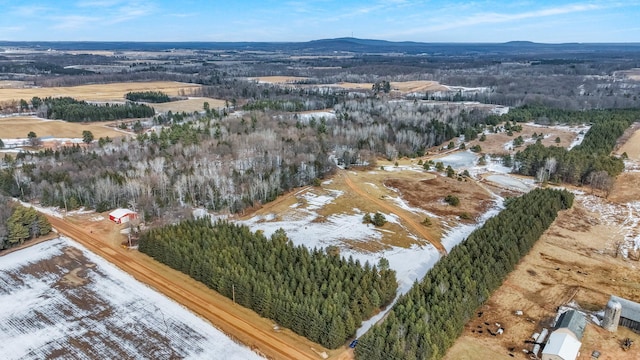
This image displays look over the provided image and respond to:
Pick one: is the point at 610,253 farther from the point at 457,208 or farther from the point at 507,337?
the point at 507,337

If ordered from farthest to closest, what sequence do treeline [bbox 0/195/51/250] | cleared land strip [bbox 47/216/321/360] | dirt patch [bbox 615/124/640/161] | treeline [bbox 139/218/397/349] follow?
dirt patch [bbox 615/124/640/161] < treeline [bbox 0/195/51/250] < treeline [bbox 139/218/397/349] < cleared land strip [bbox 47/216/321/360]

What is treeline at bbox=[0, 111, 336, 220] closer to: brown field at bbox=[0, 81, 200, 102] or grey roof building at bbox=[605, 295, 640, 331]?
grey roof building at bbox=[605, 295, 640, 331]

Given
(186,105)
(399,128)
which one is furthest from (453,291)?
(186,105)

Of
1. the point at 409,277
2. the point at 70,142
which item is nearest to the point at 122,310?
the point at 409,277

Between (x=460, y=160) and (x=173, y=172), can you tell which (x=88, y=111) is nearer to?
(x=173, y=172)

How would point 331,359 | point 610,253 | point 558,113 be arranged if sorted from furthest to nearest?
point 558,113, point 610,253, point 331,359

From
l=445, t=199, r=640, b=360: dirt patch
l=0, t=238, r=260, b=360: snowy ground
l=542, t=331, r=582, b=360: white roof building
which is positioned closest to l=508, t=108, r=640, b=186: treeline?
l=445, t=199, r=640, b=360: dirt patch
